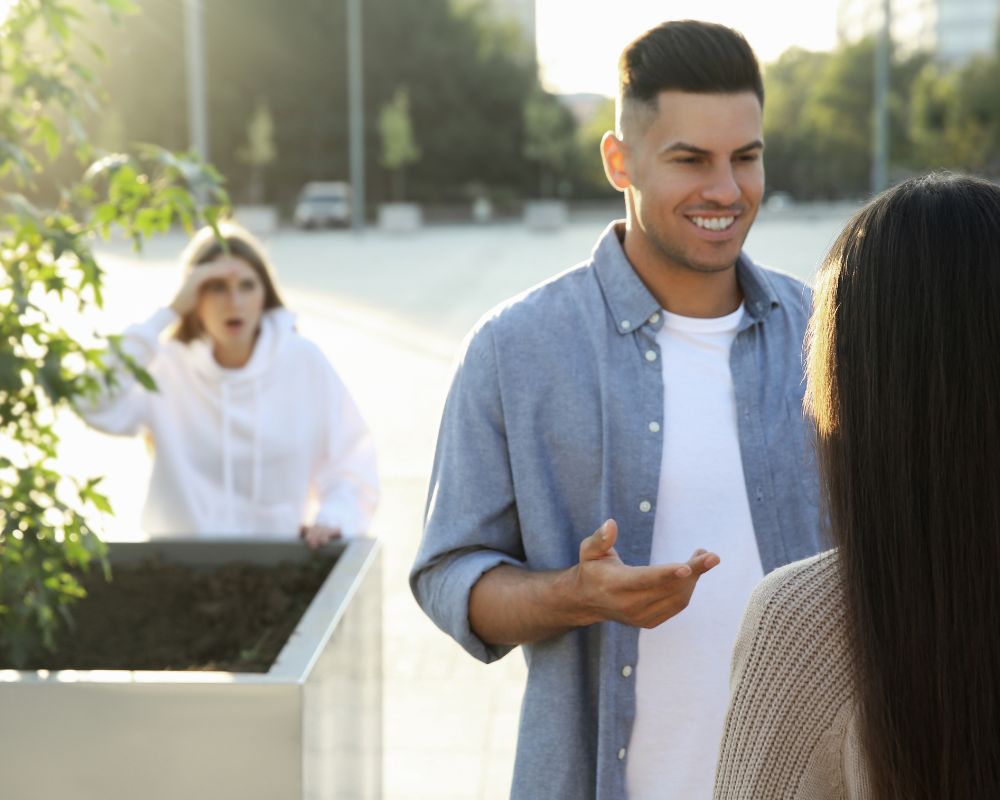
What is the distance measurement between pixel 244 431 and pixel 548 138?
5297cm

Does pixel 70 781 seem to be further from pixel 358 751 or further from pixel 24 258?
pixel 24 258

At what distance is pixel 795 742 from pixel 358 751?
Result: 172cm

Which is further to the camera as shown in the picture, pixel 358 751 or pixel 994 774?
pixel 358 751

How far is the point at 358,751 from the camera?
3051 mm

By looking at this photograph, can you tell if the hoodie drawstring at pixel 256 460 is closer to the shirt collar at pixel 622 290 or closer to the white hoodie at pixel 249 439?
the white hoodie at pixel 249 439

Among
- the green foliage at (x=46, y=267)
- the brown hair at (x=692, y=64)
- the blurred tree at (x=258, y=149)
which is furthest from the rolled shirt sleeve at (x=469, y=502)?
the blurred tree at (x=258, y=149)

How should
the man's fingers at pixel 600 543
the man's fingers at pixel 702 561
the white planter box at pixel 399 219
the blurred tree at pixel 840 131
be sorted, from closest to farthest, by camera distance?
the man's fingers at pixel 702 561 < the man's fingers at pixel 600 543 < the white planter box at pixel 399 219 < the blurred tree at pixel 840 131

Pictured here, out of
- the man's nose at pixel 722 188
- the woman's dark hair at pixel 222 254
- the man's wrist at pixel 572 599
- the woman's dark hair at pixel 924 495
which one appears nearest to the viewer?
the woman's dark hair at pixel 924 495

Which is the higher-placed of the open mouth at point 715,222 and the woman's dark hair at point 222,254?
the open mouth at point 715,222

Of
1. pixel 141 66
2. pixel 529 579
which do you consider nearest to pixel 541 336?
pixel 529 579

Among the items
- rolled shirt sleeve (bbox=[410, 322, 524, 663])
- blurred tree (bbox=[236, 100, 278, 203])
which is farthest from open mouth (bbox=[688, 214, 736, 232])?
blurred tree (bbox=[236, 100, 278, 203])

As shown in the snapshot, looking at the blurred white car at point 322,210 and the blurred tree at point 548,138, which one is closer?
the blurred white car at point 322,210

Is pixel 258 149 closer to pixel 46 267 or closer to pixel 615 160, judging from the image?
pixel 46 267

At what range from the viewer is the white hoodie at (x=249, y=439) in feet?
13.8
